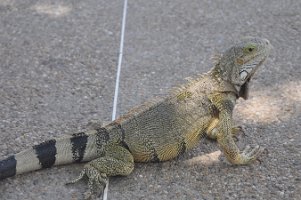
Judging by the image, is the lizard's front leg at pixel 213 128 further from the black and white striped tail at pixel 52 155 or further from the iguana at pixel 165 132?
the black and white striped tail at pixel 52 155

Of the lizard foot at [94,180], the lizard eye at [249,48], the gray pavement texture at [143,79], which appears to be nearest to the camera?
the lizard foot at [94,180]

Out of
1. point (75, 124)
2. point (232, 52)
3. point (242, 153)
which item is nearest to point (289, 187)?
point (242, 153)

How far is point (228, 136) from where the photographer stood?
13.7 feet

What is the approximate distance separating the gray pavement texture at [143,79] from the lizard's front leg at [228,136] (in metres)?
0.09

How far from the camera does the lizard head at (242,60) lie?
4.21 meters

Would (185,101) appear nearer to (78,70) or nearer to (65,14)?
(78,70)

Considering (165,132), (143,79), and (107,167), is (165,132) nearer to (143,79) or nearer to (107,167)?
(107,167)

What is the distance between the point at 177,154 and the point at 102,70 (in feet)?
5.69

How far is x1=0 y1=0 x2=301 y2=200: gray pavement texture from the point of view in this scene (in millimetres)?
4055

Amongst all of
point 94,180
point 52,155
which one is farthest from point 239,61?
point 52,155

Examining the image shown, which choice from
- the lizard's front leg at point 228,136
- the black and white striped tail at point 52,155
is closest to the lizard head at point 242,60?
the lizard's front leg at point 228,136

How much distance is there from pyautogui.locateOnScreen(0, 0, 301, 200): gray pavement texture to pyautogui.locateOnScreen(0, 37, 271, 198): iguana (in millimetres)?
123

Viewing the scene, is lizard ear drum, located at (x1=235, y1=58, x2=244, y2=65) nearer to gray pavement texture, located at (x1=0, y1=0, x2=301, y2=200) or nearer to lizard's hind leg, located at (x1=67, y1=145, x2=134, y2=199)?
gray pavement texture, located at (x1=0, y1=0, x2=301, y2=200)

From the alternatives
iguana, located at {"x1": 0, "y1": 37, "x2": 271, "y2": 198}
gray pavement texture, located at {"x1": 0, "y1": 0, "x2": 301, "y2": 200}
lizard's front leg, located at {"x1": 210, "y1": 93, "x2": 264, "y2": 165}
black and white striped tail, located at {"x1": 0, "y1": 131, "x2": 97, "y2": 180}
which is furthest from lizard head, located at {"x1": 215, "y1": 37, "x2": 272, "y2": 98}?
black and white striped tail, located at {"x1": 0, "y1": 131, "x2": 97, "y2": 180}
